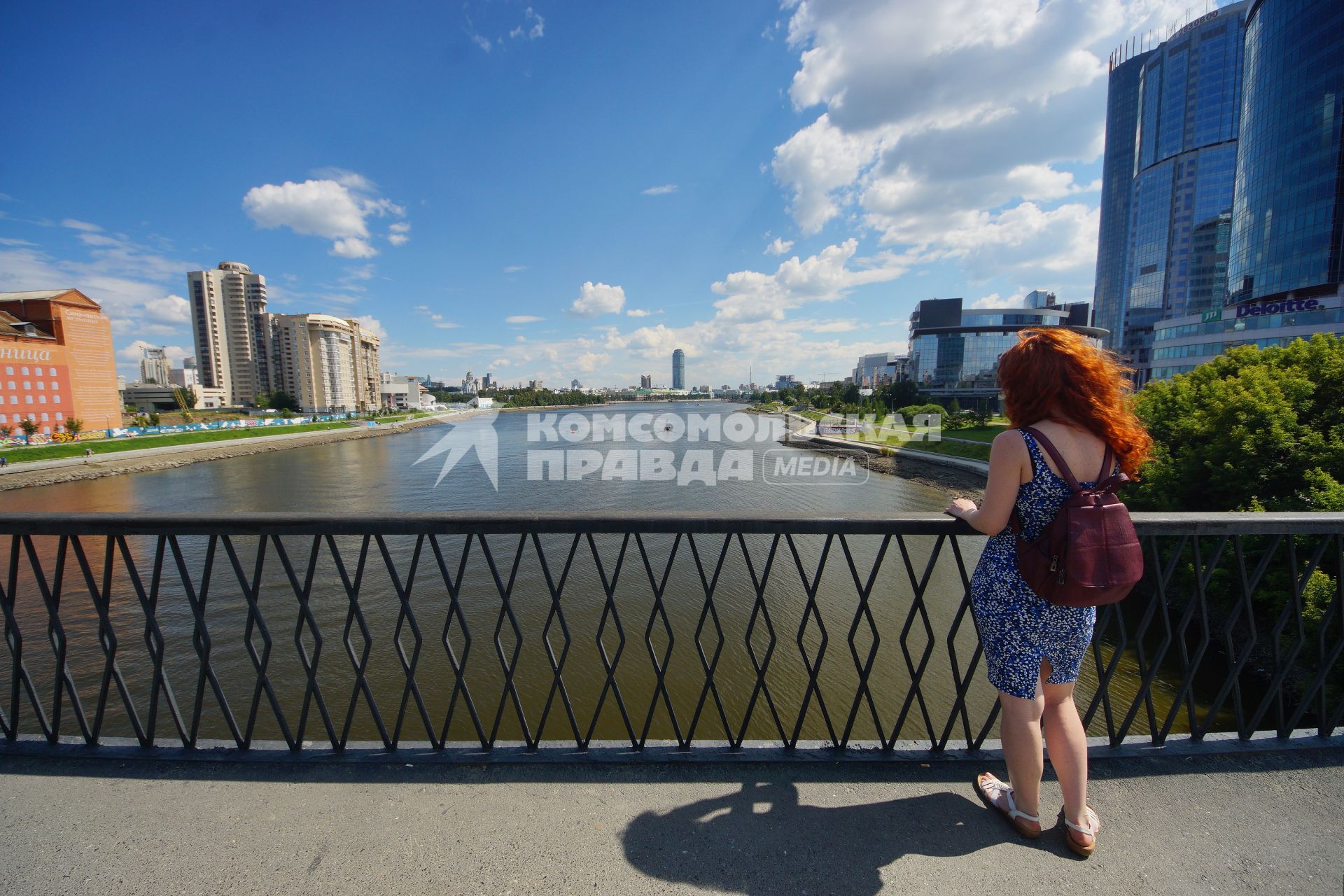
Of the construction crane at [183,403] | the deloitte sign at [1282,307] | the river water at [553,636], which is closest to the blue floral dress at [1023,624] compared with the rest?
the river water at [553,636]

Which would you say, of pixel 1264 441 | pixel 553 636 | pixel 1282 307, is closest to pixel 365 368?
pixel 553 636

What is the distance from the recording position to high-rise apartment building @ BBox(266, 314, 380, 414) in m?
95.5

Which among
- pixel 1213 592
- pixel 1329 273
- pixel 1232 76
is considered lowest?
pixel 1213 592

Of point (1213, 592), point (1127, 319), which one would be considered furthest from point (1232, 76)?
point (1213, 592)

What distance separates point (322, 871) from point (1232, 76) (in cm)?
13291

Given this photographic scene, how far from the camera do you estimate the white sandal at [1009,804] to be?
2.03 m

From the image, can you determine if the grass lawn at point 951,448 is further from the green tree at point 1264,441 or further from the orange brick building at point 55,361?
the orange brick building at point 55,361

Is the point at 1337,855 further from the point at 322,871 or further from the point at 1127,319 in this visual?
the point at 1127,319

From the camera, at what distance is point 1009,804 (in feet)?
7.00

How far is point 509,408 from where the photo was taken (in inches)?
5778

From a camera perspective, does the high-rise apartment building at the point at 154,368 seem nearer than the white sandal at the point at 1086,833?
No

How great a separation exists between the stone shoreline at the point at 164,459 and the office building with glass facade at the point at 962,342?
9140cm

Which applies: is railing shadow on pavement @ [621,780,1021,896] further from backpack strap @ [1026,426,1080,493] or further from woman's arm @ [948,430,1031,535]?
backpack strap @ [1026,426,1080,493]

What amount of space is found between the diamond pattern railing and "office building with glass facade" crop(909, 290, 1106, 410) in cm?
8307
